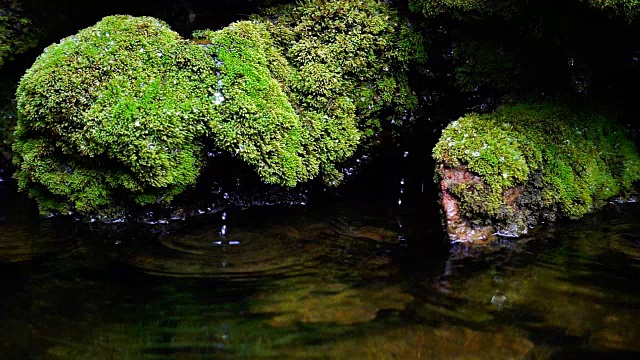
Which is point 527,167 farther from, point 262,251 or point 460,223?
point 262,251

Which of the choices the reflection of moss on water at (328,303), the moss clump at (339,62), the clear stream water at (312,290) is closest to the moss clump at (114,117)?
the clear stream water at (312,290)

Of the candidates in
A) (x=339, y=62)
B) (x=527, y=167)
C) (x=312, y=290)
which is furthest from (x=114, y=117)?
(x=527, y=167)

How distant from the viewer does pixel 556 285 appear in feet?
13.0

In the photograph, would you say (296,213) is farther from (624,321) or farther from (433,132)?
(624,321)

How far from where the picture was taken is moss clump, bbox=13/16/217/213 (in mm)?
4938

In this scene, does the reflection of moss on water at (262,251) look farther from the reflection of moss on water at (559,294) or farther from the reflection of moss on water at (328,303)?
the reflection of moss on water at (559,294)

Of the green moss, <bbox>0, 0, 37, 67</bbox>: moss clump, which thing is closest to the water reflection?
the green moss

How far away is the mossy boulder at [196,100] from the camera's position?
5.00 m

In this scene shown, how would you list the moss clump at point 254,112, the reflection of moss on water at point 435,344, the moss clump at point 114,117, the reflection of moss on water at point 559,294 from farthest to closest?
the moss clump at point 254,112 < the moss clump at point 114,117 < the reflection of moss on water at point 559,294 < the reflection of moss on water at point 435,344

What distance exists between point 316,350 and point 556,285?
214cm

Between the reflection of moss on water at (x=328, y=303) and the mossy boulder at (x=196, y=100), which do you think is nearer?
the reflection of moss on water at (x=328, y=303)

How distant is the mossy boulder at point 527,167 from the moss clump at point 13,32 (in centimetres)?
563

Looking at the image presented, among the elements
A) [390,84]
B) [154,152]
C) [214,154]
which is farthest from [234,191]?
[390,84]

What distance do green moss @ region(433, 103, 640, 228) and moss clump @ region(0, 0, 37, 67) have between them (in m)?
5.62
